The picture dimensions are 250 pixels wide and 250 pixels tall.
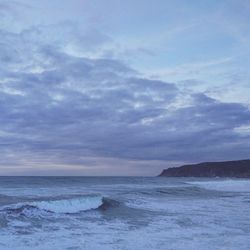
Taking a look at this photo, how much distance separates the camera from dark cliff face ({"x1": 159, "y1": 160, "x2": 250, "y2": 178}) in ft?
453

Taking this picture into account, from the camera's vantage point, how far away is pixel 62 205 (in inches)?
862

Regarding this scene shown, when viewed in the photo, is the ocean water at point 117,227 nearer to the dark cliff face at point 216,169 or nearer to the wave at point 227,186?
the wave at point 227,186

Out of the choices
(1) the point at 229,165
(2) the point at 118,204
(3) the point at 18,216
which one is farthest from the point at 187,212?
(1) the point at 229,165

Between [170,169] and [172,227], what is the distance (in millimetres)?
159880

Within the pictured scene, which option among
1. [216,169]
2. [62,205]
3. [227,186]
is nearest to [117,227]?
[62,205]

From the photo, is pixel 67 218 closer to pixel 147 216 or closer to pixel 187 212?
pixel 147 216

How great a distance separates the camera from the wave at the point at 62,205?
1990 centimetres

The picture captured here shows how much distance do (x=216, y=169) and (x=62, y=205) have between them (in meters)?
129

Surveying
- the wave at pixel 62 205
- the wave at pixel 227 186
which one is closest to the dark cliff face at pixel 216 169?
the wave at pixel 227 186

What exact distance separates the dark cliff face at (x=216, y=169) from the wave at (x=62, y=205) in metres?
111

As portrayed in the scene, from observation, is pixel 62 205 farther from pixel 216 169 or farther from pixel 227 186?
pixel 216 169

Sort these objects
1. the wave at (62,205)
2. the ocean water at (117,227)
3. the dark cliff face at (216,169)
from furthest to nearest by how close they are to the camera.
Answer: the dark cliff face at (216,169) < the wave at (62,205) < the ocean water at (117,227)

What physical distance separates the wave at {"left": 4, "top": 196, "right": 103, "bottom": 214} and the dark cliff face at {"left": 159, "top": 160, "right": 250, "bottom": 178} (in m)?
111

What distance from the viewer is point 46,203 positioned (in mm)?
21281
